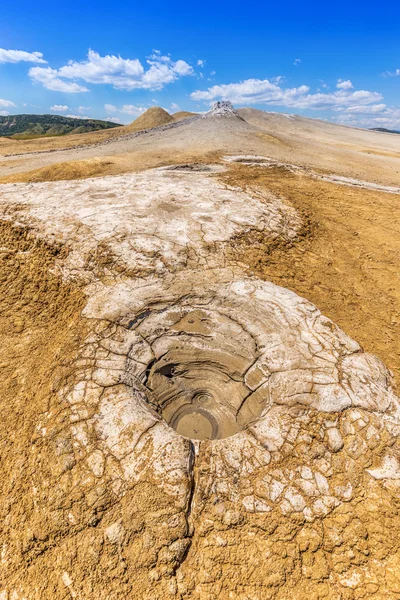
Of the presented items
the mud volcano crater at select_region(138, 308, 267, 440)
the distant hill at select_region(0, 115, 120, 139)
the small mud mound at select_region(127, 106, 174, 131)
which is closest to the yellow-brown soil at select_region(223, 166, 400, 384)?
the mud volcano crater at select_region(138, 308, 267, 440)

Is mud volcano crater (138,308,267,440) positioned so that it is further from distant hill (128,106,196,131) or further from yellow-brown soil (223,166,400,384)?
distant hill (128,106,196,131)

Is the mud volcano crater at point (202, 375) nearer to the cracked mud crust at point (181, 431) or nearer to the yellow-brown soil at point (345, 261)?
the cracked mud crust at point (181, 431)

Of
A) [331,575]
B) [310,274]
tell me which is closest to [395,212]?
[310,274]

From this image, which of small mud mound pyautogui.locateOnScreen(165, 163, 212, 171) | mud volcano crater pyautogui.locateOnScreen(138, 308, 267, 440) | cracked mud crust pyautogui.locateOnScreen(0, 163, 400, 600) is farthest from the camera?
small mud mound pyautogui.locateOnScreen(165, 163, 212, 171)

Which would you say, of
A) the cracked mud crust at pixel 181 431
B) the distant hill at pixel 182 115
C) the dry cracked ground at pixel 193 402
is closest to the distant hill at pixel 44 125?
the distant hill at pixel 182 115

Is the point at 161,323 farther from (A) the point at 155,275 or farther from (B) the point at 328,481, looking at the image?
(B) the point at 328,481

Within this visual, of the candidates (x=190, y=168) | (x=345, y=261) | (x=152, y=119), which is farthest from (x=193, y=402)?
(x=152, y=119)
